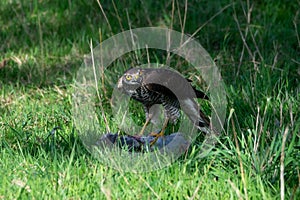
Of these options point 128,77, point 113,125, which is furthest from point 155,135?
point 128,77

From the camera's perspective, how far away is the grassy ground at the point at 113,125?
3.59 meters

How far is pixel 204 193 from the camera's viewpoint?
11.6 feet

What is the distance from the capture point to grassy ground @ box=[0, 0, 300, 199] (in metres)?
3.59

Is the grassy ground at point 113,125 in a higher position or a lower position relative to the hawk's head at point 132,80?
lower

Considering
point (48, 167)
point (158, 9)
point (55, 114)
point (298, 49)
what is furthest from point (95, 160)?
point (158, 9)

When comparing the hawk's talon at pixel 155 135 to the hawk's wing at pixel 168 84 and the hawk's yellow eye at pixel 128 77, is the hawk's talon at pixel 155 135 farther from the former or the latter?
the hawk's yellow eye at pixel 128 77

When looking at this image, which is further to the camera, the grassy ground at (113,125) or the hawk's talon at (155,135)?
the hawk's talon at (155,135)

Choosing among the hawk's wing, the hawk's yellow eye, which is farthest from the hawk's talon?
the hawk's yellow eye

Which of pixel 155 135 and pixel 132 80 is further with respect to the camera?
pixel 155 135

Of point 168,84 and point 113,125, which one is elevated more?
point 168,84

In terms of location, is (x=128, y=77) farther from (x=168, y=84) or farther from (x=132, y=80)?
(x=168, y=84)

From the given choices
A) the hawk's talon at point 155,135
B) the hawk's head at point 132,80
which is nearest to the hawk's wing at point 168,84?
the hawk's head at point 132,80

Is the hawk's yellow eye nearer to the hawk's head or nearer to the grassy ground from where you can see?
the hawk's head

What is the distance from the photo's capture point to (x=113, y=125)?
15.4 feet
